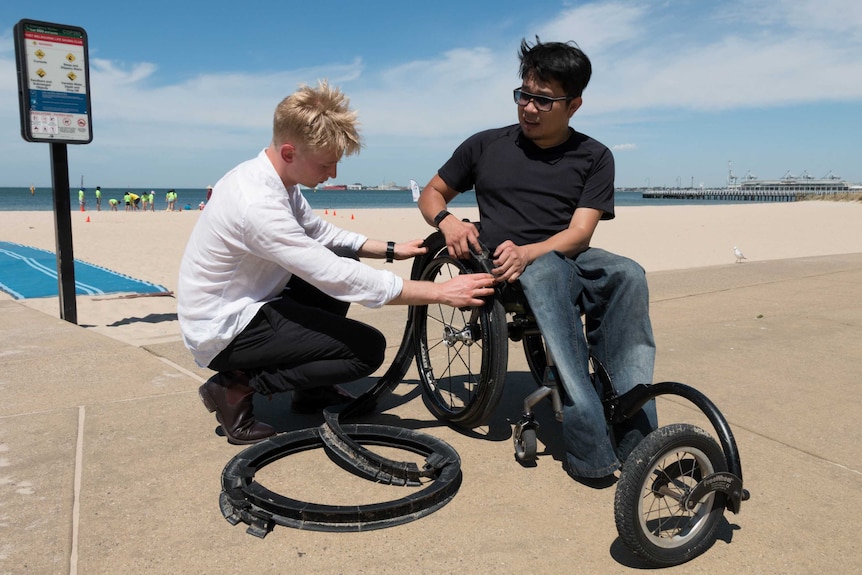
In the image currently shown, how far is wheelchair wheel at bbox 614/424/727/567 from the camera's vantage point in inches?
76.9

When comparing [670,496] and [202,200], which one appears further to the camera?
[202,200]

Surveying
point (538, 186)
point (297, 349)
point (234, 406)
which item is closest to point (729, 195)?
point (538, 186)

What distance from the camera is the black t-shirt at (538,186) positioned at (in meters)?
3.08

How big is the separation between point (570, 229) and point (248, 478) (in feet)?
5.49

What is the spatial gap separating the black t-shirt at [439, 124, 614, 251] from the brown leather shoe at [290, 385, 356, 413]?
1133mm

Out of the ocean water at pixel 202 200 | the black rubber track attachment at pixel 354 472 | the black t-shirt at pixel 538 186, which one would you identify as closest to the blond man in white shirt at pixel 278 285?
the black rubber track attachment at pixel 354 472

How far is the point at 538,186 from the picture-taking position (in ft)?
10.2

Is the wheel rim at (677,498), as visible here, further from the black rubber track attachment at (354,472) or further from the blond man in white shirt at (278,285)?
the blond man in white shirt at (278,285)

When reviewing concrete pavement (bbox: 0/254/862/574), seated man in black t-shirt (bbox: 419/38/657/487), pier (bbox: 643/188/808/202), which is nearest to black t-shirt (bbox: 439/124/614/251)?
seated man in black t-shirt (bbox: 419/38/657/487)

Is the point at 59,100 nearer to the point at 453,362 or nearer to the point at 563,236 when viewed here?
the point at 453,362

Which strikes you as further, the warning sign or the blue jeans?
the warning sign

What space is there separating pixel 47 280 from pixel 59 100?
3.45m

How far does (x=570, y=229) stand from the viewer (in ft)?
9.75

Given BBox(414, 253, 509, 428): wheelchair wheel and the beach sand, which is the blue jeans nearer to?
BBox(414, 253, 509, 428): wheelchair wheel
